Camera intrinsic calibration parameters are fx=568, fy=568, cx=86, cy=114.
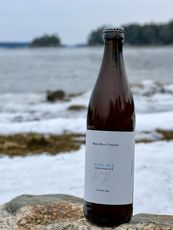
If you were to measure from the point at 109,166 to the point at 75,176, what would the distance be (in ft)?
14.9

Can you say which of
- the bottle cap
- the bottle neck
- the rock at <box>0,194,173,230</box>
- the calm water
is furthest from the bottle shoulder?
the calm water

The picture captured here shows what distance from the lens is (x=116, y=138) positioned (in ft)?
9.24

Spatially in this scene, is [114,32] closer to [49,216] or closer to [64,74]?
[49,216]

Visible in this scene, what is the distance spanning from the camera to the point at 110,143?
2812 mm

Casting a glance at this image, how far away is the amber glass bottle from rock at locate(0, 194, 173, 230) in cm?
16

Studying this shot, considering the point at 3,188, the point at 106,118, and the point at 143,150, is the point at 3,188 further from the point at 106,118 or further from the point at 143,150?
the point at 106,118

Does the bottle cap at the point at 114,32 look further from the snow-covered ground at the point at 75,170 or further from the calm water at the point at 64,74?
the calm water at the point at 64,74

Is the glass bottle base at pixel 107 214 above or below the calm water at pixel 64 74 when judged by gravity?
above

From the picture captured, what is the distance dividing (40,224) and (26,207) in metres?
0.26

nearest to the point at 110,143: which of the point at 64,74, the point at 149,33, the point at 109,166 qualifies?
the point at 109,166

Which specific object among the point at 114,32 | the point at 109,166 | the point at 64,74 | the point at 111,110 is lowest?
the point at 64,74

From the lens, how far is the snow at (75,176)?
6121 millimetres

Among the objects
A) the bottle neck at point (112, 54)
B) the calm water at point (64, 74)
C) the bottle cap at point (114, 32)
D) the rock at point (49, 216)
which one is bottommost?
the calm water at point (64, 74)

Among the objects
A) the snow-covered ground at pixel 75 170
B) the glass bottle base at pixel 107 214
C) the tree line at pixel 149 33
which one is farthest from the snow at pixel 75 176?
the tree line at pixel 149 33
